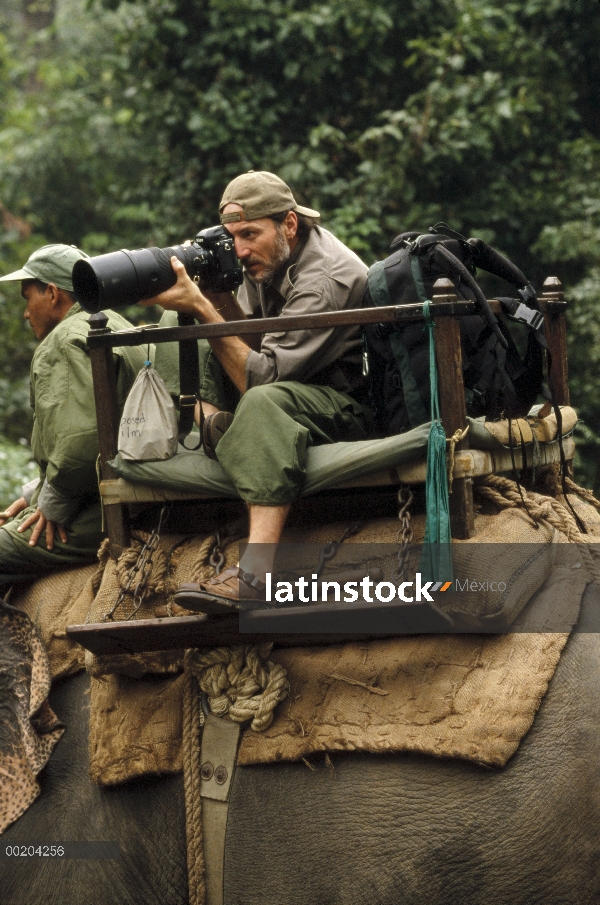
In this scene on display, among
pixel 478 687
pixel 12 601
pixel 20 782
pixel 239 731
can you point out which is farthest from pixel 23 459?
pixel 478 687

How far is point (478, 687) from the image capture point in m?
2.88

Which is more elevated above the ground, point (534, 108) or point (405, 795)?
point (534, 108)

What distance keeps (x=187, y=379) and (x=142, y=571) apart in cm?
60

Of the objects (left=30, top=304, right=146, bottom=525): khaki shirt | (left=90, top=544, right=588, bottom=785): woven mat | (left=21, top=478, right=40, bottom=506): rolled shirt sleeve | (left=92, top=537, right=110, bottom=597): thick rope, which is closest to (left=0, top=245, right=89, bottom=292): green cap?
(left=30, top=304, right=146, bottom=525): khaki shirt

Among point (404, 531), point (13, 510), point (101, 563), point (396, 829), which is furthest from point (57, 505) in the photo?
point (396, 829)

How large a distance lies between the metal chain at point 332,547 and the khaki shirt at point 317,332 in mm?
487

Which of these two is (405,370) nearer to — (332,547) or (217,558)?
(332,547)

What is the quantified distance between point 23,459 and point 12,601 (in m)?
3.78

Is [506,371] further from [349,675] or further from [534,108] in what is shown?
[534,108]

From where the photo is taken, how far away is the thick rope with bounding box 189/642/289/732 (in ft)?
10.3

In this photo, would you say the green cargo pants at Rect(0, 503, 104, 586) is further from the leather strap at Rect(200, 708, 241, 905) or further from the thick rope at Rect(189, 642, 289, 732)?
the leather strap at Rect(200, 708, 241, 905)

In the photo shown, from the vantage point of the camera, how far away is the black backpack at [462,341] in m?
3.14

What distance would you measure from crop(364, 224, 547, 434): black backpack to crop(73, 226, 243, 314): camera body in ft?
1.74

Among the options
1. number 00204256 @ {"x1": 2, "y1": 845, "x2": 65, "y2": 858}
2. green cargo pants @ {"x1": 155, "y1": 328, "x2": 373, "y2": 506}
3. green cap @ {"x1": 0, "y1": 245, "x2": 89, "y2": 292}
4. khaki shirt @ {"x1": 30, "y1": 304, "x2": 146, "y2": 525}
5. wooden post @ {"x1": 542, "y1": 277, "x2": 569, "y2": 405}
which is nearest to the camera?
green cargo pants @ {"x1": 155, "y1": 328, "x2": 373, "y2": 506}
